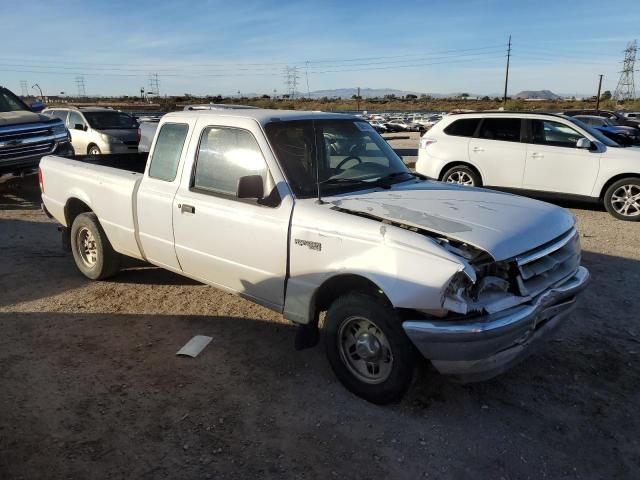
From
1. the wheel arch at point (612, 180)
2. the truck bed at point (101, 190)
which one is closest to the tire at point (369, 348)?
the truck bed at point (101, 190)

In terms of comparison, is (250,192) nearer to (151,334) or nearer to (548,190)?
(151,334)

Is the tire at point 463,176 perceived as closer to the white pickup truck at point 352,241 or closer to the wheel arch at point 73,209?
the white pickup truck at point 352,241

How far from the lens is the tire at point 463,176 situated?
33.3 ft

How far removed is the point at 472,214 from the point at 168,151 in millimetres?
2781

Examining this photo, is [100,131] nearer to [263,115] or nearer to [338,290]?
[263,115]

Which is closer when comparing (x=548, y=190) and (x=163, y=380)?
(x=163, y=380)

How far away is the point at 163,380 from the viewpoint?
3.83 meters

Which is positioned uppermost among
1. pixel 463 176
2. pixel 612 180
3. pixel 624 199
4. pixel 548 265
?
A: pixel 548 265

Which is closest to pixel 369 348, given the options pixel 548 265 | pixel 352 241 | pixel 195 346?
pixel 352 241

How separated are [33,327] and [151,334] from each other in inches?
44.0

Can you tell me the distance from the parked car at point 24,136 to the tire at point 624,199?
1103cm

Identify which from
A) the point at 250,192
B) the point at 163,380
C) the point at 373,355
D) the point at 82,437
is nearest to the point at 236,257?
the point at 250,192

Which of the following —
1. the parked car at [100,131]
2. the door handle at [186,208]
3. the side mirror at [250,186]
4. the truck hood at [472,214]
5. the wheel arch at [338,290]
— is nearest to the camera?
the truck hood at [472,214]

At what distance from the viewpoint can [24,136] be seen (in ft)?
34.3
